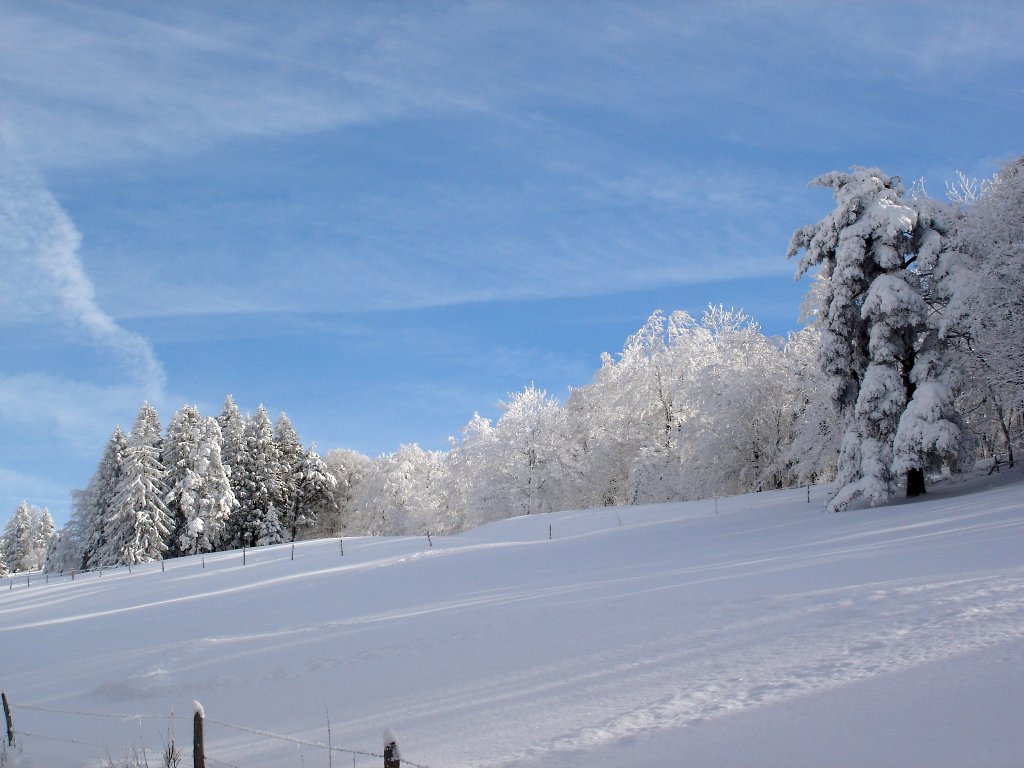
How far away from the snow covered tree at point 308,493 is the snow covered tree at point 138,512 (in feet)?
41.2

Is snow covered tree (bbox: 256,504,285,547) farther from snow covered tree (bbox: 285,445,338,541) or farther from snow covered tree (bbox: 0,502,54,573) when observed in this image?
snow covered tree (bbox: 0,502,54,573)

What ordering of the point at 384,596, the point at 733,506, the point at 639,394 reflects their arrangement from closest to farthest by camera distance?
the point at 384,596 < the point at 733,506 < the point at 639,394

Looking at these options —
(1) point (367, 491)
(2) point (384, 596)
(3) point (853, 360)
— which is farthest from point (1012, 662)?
(1) point (367, 491)

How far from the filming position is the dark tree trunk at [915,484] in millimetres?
24984

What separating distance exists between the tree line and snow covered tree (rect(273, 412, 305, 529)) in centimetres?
26

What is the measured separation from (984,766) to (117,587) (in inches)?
1394

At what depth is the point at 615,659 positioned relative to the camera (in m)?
10.5

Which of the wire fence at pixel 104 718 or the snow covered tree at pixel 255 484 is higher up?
the snow covered tree at pixel 255 484

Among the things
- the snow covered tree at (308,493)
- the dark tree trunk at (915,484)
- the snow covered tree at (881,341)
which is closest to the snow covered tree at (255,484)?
the snow covered tree at (308,493)

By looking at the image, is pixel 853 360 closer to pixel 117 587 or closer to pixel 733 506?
pixel 733 506

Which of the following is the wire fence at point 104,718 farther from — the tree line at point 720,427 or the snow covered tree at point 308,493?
the snow covered tree at point 308,493

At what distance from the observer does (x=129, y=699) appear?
13539mm

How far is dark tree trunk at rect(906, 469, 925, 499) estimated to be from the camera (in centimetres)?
2498

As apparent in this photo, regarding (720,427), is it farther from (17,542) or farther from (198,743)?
(17,542)
